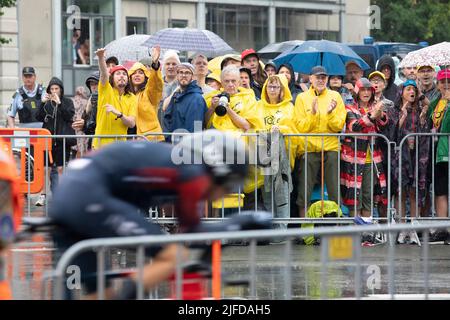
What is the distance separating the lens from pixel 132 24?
129 feet

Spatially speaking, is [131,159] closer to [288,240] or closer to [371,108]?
[288,240]

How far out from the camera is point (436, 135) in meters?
14.2

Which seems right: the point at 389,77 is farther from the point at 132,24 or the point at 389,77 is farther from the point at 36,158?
the point at 132,24

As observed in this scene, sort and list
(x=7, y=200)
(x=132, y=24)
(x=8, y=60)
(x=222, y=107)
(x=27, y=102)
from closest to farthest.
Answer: (x=7, y=200) → (x=222, y=107) → (x=27, y=102) → (x=8, y=60) → (x=132, y=24)

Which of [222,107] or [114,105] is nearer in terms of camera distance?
[222,107]

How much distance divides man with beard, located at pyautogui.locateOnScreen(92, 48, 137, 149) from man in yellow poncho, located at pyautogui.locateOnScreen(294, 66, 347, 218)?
6.19 feet

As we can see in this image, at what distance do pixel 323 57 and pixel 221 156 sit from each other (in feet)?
38.5

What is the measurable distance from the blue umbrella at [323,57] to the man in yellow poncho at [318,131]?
3374 mm

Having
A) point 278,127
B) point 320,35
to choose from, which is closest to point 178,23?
point 320,35

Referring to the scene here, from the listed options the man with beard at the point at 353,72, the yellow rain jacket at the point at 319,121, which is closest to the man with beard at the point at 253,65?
the yellow rain jacket at the point at 319,121

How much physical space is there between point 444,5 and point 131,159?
41.6m

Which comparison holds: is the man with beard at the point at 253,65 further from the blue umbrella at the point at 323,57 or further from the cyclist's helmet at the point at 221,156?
the cyclist's helmet at the point at 221,156

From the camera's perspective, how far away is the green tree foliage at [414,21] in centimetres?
4619
